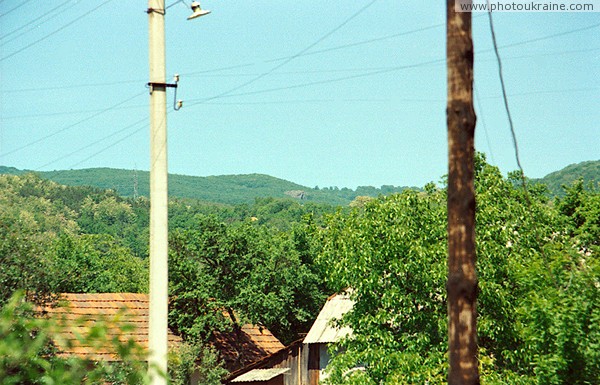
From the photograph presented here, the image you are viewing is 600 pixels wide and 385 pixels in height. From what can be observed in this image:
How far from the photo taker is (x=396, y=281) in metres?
21.6

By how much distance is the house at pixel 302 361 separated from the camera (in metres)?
35.8

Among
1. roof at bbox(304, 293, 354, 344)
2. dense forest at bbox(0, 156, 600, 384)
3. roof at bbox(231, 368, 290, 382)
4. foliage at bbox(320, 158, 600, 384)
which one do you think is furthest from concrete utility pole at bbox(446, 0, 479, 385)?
roof at bbox(231, 368, 290, 382)

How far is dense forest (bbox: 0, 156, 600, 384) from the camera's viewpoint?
12625mm

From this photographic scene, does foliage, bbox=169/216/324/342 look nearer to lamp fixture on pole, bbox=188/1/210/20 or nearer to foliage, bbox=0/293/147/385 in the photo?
lamp fixture on pole, bbox=188/1/210/20

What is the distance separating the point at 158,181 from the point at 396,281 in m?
10.8

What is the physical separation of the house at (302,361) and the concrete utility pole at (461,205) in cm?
2746

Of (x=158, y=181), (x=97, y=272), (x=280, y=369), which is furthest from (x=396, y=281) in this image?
(x=97, y=272)

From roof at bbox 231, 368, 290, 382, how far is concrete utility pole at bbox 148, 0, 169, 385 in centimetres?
2387

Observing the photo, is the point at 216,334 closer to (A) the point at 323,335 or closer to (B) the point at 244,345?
(B) the point at 244,345

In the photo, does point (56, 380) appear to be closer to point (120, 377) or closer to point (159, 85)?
point (120, 377)

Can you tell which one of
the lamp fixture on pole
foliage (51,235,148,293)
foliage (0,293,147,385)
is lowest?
foliage (0,293,147,385)

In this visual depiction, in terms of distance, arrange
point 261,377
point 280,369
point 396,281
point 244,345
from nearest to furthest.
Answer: point 396,281 < point 261,377 < point 280,369 < point 244,345

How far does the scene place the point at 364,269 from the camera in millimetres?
21781

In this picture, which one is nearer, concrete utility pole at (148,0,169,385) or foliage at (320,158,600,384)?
concrete utility pole at (148,0,169,385)
